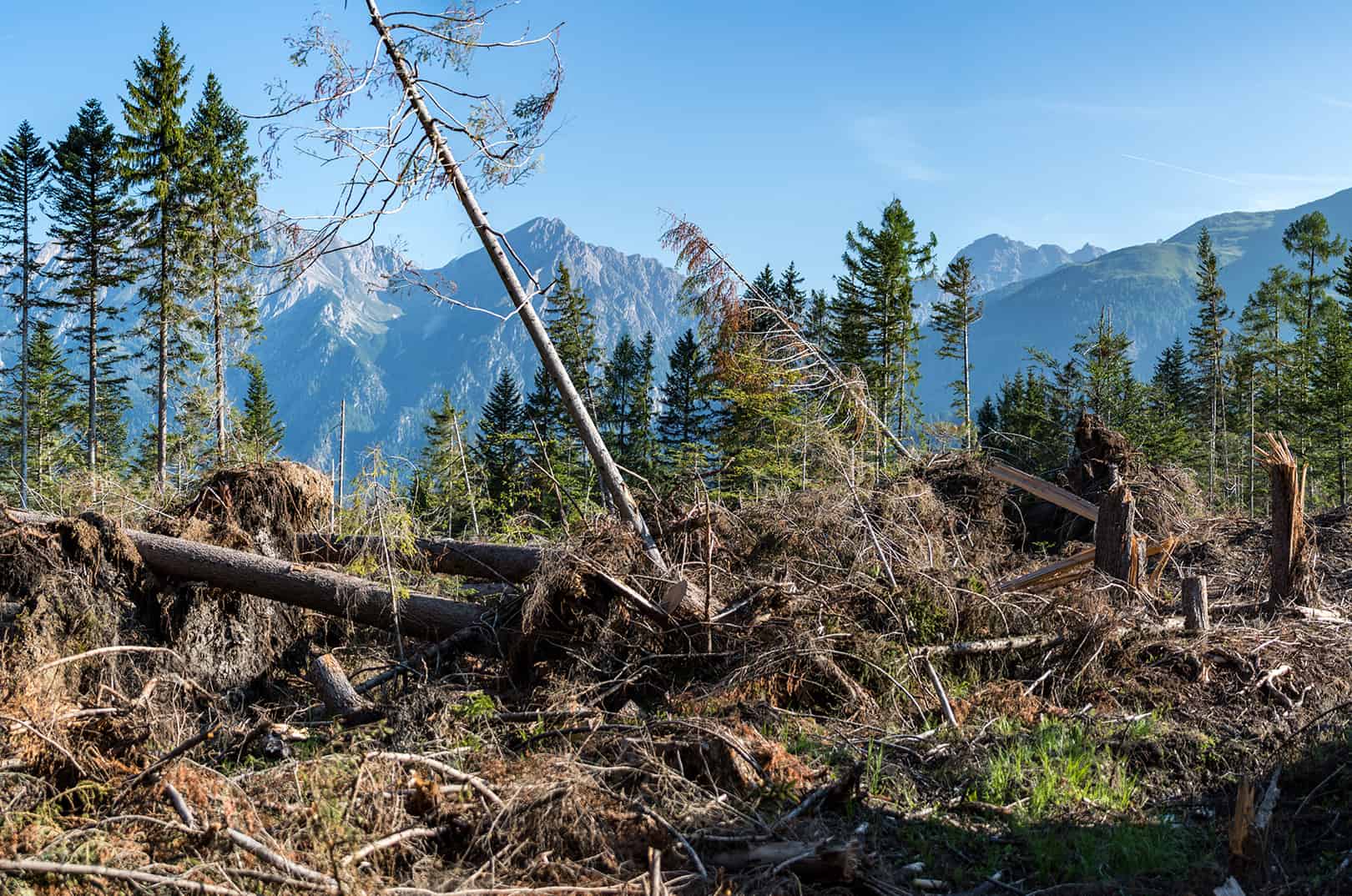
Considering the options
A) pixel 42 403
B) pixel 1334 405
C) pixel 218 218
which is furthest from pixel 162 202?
pixel 1334 405

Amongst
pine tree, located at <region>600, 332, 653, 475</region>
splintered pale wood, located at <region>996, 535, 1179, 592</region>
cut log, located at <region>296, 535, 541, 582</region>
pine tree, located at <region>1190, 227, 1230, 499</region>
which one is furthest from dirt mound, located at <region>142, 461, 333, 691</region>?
pine tree, located at <region>1190, 227, 1230, 499</region>

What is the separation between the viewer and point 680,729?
4797mm

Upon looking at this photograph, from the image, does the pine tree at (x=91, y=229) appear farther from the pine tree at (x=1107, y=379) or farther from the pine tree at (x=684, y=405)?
the pine tree at (x=1107, y=379)

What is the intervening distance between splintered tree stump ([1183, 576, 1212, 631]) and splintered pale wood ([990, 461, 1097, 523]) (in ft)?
13.7

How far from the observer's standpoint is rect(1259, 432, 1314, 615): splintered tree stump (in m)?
8.16

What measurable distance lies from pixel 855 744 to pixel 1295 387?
140ft

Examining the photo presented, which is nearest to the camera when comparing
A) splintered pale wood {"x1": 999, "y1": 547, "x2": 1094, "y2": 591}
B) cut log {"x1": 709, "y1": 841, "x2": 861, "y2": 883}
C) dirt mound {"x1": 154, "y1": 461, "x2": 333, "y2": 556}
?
cut log {"x1": 709, "y1": 841, "x2": 861, "y2": 883}

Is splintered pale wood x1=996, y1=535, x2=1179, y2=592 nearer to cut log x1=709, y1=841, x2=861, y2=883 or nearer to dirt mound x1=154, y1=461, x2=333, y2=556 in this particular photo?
cut log x1=709, y1=841, x2=861, y2=883

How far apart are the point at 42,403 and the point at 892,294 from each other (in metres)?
39.7

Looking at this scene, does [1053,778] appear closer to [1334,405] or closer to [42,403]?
[1334,405]

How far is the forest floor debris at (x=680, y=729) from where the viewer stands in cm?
359

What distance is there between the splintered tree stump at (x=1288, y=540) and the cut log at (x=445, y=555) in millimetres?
7252

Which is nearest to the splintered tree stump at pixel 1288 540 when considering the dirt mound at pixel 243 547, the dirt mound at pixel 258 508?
the dirt mound at pixel 243 547

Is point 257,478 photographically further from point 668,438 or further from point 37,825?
point 668,438
